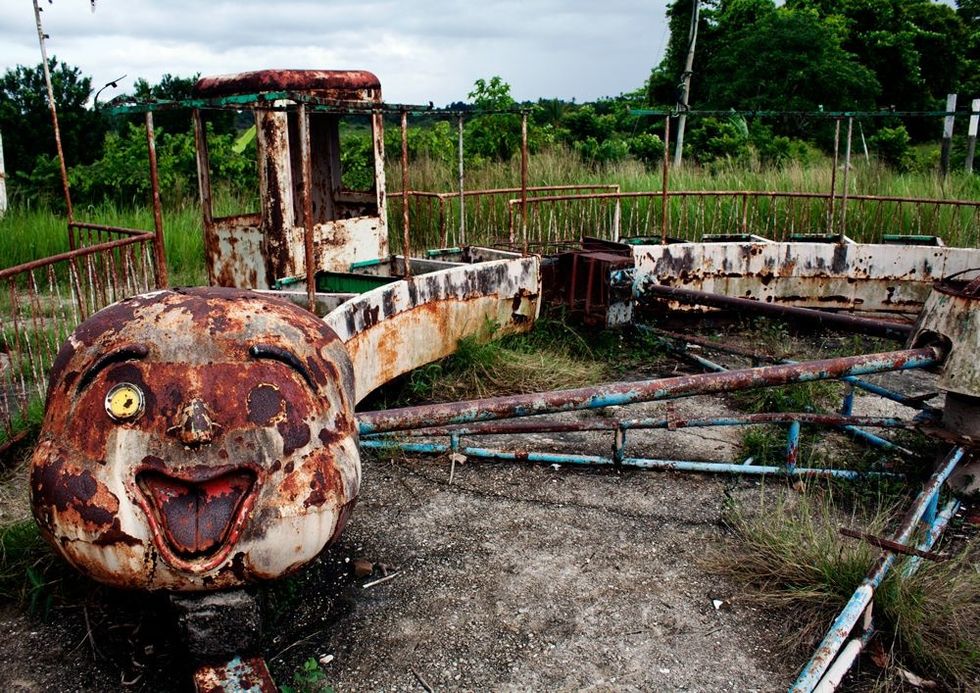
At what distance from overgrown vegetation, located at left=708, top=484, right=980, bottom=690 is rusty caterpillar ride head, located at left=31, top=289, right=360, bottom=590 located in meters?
2.03

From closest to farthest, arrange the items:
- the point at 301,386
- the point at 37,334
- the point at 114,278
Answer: the point at 301,386, the point at 37,334, the point at 114,278

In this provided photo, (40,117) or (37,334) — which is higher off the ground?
(40,117)

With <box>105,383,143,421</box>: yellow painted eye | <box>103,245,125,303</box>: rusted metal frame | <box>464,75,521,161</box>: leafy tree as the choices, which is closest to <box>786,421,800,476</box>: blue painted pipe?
<box>105,383,143,421</box>: yellow painted eye

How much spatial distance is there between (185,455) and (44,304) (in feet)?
27.7

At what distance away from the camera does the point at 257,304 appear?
10.9ft

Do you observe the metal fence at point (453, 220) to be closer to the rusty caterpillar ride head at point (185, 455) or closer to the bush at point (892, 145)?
the rusty caterpillar ride head at point (185, 455)

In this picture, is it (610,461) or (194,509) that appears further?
(610,461)

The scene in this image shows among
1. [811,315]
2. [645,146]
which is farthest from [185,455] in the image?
[645,146]

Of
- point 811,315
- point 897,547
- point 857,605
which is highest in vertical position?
point 811,315

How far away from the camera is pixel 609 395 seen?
12.8 ft

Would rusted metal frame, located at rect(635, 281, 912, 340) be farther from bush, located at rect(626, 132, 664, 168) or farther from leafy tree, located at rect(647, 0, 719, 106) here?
leafy tree, located at rect(647, 0, 719, 106)

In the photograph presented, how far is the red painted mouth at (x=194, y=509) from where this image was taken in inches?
115

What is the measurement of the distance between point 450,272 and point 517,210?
17.6 feet

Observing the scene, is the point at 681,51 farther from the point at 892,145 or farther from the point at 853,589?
the point at 853,589
